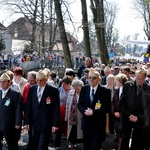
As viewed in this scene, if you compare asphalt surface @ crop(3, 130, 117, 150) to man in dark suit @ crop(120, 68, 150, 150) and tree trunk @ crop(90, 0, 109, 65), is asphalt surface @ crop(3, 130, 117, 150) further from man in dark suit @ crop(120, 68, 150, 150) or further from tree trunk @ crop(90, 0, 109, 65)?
tree trunk @ crop(90, 0, 109, 65)

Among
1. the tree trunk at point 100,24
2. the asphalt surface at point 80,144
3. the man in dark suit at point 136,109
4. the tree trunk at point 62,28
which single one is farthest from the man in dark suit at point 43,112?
the tree trunk at point 100,24

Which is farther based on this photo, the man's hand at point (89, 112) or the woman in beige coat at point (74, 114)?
the woman in beige coat at point (74, 114)

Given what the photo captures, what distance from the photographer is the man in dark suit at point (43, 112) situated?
5.73 metres

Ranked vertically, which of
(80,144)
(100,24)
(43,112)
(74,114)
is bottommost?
(80,144)

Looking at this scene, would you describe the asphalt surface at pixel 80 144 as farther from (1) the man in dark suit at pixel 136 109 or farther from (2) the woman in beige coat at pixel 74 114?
(1) the man in dark suit at pixel 136 109

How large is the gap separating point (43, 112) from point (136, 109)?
5.24 feet

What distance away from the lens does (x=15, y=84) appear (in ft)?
24.8

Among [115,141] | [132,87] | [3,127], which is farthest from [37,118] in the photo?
[115,141]

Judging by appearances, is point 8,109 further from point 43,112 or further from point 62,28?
point 62,28

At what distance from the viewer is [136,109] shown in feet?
18.2

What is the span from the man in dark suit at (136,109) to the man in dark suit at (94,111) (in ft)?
1.08

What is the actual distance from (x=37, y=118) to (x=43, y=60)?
28003mm

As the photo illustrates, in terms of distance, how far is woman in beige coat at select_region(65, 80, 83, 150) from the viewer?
6613 millimetres

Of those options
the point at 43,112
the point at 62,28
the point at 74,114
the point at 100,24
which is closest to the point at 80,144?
the point at 74,114
